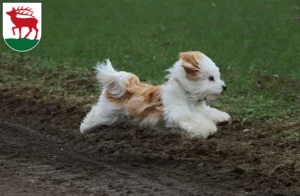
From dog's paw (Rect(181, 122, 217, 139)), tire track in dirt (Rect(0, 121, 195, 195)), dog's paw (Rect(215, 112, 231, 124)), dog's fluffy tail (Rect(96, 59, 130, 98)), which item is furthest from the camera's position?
dog's fluffy tail (Rect(96, 59, 130, 98))

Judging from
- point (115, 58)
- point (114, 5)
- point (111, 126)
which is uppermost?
point (114, 5)

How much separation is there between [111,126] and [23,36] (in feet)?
22.2

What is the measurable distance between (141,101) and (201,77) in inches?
34.2

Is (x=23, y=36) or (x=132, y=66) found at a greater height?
(x=23, y=36)

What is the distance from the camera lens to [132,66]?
44.9 ft

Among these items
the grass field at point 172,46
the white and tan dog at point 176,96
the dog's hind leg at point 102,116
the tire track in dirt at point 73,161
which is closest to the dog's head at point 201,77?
the white and tan dog at point 176,96

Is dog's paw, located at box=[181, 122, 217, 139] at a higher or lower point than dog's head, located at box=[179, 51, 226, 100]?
lower

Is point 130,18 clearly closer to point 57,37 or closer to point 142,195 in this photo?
point 57,37

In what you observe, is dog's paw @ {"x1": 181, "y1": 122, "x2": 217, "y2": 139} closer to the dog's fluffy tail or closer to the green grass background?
the dog's fluffy tail

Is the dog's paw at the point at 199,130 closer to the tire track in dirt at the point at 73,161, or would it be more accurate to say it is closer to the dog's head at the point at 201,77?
the dog's head at the point at 201,77

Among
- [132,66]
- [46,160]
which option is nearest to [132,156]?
[46,160]

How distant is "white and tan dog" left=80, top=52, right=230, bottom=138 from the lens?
7.75 m

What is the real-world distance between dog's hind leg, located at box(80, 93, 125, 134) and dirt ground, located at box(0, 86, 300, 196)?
0.44 feet

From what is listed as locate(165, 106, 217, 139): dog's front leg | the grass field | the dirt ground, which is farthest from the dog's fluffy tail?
the grass field
